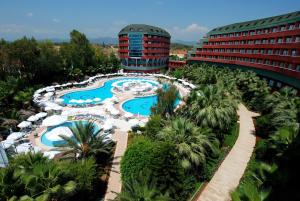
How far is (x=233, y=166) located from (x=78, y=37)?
190 feet

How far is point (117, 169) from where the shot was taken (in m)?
18.6

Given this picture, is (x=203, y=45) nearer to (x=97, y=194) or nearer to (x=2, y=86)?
(x=2, y=86)

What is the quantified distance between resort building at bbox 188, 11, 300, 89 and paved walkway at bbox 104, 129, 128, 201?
28916 mm

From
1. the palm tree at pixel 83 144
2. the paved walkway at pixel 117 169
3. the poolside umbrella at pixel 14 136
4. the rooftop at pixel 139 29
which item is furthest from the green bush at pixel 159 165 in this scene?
the rooftop at pixel 139 29

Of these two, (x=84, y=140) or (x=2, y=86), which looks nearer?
(x=84, y=140)

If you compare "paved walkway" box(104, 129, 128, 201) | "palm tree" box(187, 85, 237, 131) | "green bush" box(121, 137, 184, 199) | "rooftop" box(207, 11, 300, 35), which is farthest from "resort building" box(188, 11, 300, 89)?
"paved walkway" box(104, 129, 128, 201)

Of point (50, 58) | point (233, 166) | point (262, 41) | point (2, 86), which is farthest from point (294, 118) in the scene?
point (50, 58)

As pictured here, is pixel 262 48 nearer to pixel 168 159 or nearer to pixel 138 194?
pixel 168 159

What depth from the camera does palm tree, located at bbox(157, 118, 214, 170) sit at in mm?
15492

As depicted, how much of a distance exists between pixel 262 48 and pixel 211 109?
3392 cm

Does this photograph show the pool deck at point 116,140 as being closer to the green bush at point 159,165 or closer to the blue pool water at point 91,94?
the green bush at point 159,165

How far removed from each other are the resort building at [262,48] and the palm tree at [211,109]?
18780mm

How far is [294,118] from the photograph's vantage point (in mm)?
19469

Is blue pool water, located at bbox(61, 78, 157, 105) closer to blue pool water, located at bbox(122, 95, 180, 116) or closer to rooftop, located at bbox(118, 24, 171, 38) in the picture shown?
blue pool water, located at bbox(122, 95, 180, 116)
